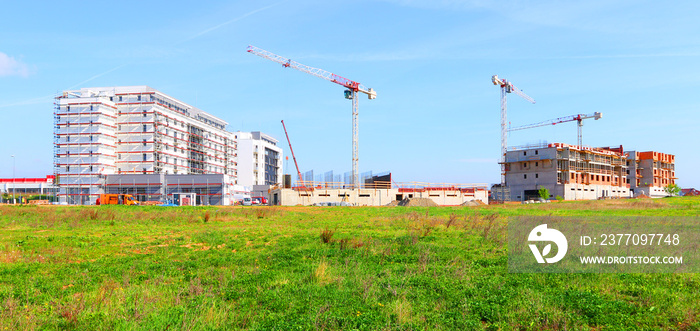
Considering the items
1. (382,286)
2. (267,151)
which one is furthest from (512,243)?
(267,151)

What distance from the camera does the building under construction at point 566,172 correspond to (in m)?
105

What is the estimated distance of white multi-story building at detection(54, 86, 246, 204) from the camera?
Result: 3720 inches

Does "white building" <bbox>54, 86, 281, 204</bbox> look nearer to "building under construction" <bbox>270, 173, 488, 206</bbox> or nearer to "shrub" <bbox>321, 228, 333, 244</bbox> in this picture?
"building under construction" <bbox>270, 173, 488, 206</bbox>

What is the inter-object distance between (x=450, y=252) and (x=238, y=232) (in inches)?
431

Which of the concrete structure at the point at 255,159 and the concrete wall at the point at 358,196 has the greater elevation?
the concrete structure at the point at 255,159

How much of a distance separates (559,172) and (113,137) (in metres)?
104

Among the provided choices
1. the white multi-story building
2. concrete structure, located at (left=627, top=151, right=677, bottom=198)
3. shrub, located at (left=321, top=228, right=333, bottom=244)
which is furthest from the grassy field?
concrete structure, located at (left=627, top=151, right=677, bottom=198)

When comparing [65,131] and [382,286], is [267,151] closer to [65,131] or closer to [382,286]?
[65,131]

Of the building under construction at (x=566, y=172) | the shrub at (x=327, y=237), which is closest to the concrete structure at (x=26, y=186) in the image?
the building under construction at (x=566, y=172)

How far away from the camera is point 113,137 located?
9969 centimetres

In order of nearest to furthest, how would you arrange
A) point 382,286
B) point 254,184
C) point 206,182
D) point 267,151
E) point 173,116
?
point 382,286 → point 206,182 → point 173,116 → point 254,184 → point 267,151

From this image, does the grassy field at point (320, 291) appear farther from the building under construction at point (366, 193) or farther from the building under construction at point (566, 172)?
the building under construction at point (566, 172)

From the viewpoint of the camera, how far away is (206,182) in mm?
93625

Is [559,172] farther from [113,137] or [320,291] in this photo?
[320,291]
